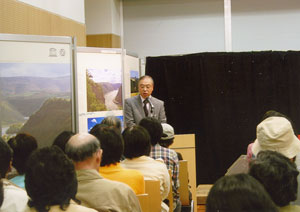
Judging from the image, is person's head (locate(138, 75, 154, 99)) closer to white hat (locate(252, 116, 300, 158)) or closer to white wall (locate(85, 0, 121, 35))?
white wall (locate(85, 0, 121, 35))

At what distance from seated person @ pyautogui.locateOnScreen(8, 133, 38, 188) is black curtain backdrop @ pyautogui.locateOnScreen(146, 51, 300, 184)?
175 inches

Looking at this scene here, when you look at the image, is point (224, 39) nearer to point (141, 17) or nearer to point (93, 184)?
point (141, 17)

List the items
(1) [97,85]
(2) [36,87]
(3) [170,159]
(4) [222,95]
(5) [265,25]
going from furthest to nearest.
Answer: (5) [265,25], (4) [222,95], (1) [97,85], (2) [36,87], (3) [170,159]

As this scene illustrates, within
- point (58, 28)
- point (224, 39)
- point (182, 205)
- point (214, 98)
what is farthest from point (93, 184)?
point (224, 39)

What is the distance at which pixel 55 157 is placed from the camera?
1.83m

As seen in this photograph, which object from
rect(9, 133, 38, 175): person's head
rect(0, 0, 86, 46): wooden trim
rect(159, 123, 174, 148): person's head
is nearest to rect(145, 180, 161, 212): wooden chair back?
rect(9, 133, 38, 175): person's head

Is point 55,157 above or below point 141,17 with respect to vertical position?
below

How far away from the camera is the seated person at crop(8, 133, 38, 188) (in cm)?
260

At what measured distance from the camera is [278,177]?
177cm

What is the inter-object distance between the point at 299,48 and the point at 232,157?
200 cm

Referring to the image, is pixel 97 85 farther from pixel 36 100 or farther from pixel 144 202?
pixel 144 202

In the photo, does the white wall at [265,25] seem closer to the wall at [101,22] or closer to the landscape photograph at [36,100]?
the wall at [101,22]

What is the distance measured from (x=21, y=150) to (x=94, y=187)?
639 mm

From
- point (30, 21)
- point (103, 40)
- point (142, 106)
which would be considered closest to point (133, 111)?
point (142, 106)
